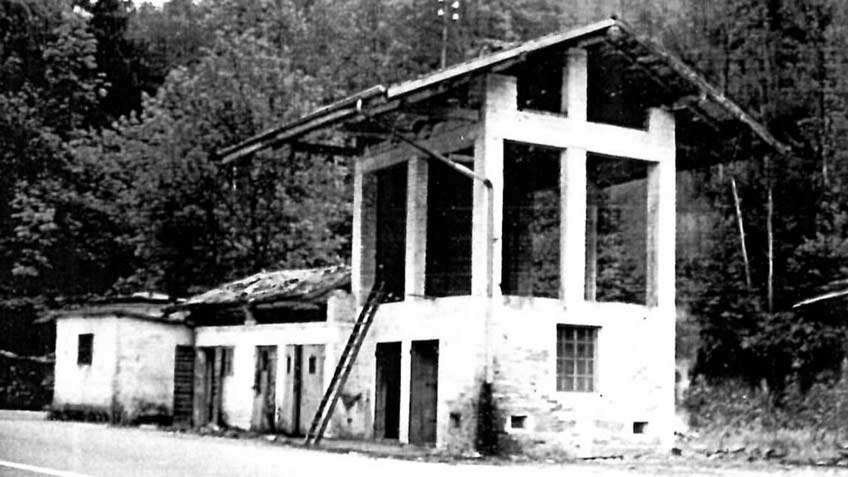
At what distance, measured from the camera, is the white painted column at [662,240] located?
26453mm

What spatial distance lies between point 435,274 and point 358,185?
285cm

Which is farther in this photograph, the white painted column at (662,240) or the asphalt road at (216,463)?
the white painted column at (662,240)

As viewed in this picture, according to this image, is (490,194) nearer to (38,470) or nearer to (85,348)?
(38,470)

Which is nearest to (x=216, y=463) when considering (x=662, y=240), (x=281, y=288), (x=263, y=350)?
(x=662, y=240)

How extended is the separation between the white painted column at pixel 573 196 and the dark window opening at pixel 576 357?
676 mm

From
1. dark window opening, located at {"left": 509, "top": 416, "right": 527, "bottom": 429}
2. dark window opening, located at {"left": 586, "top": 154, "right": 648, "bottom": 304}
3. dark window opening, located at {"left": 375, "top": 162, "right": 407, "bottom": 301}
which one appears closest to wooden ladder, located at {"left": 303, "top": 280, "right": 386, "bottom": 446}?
dark window opening, located at {"left": 375, "top": 162, "right": 407, "bottom": 301}

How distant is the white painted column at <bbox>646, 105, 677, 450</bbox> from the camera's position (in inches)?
1041

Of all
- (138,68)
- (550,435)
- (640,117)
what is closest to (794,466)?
(550,435)

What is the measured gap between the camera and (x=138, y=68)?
57125 mm

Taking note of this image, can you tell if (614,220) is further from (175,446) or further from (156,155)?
(175,446)

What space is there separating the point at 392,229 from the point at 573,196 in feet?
16.7

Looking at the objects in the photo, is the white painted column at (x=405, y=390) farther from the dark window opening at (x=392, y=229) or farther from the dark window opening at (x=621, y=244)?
the dark window opening at (x=621, y=244)

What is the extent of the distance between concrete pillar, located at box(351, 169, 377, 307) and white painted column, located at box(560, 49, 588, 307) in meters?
5.22

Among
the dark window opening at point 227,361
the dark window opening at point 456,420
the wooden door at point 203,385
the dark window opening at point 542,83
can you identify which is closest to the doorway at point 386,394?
the dark window opening at point 456,420
